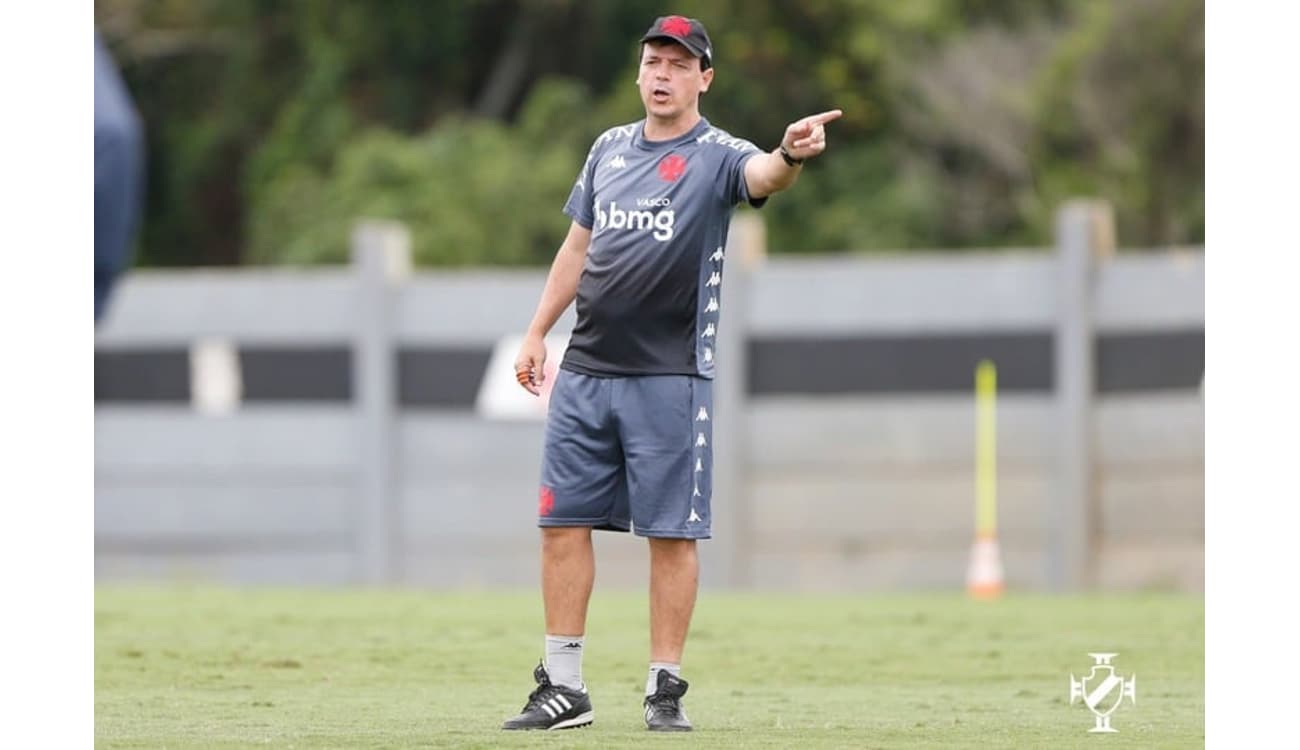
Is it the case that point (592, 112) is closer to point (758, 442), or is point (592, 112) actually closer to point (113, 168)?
→ point (758, 442)

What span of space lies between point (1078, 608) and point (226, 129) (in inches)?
837

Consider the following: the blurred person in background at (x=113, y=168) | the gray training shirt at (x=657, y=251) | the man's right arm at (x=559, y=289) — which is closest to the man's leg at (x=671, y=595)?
the gray training shirt at (x=657, y=251)

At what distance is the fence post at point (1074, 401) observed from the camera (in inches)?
599

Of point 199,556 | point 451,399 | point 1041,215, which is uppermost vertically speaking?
point 1041,215

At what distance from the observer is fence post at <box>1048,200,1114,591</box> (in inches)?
599

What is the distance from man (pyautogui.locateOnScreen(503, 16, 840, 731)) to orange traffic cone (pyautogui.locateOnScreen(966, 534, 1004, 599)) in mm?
7854

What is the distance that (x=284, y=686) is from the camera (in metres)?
7.83

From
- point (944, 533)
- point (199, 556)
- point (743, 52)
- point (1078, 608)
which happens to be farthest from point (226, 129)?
point (1078, 608)

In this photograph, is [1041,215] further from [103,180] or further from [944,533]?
[103,180]

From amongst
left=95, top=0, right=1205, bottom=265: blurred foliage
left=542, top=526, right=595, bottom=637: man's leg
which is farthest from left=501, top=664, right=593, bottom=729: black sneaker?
left=95, top=0, right=1205, bottom=265: blurred foliage

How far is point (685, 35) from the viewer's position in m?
6.73

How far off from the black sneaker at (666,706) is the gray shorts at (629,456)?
1.29 ft

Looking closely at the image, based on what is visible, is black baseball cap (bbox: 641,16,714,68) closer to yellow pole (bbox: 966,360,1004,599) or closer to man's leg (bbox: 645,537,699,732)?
man's leg (bbox: 645,537,699,732)

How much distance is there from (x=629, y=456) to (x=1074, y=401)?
28.6 ft
